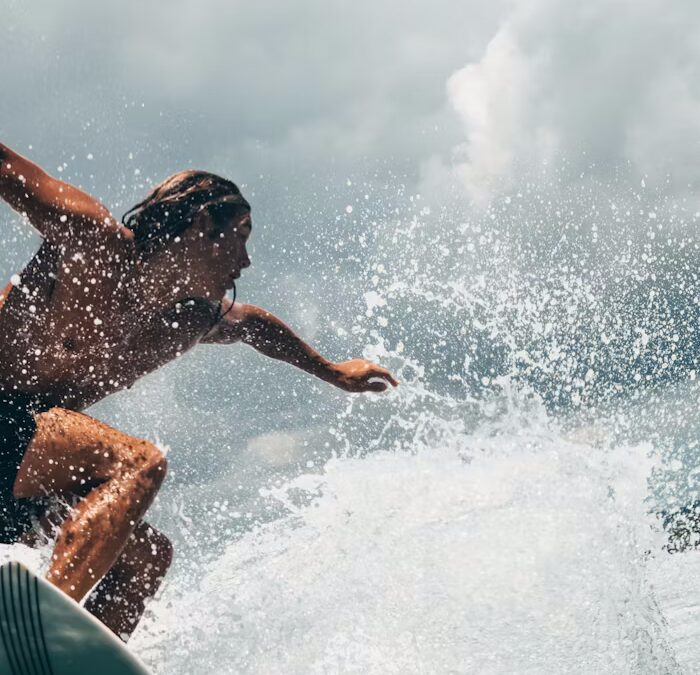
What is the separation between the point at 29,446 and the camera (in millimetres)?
2816

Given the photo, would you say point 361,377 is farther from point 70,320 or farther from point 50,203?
point 50,203

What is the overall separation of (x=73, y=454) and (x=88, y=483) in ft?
0.45

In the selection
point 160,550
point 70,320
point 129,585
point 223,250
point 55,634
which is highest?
point 223,250

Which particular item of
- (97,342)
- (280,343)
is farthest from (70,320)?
(280,343)

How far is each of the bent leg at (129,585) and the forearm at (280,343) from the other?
1409mm

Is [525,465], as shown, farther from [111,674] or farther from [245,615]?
[111,674]

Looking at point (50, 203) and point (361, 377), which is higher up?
point (361, 377)

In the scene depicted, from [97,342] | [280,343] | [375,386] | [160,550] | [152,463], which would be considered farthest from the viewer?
[375,386]

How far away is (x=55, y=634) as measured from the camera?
6.00 ft

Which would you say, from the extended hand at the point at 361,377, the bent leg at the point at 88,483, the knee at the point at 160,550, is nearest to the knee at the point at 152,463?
the bent leg at the point at 88,483

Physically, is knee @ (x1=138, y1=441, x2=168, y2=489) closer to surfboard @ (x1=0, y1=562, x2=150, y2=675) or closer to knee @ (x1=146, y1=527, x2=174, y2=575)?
surfboard @ (x1=0, y1=562, x2=150, y2=675)

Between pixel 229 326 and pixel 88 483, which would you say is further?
pixel 229 326

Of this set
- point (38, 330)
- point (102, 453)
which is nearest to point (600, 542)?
point (102, 453)

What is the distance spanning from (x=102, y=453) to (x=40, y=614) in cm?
87
